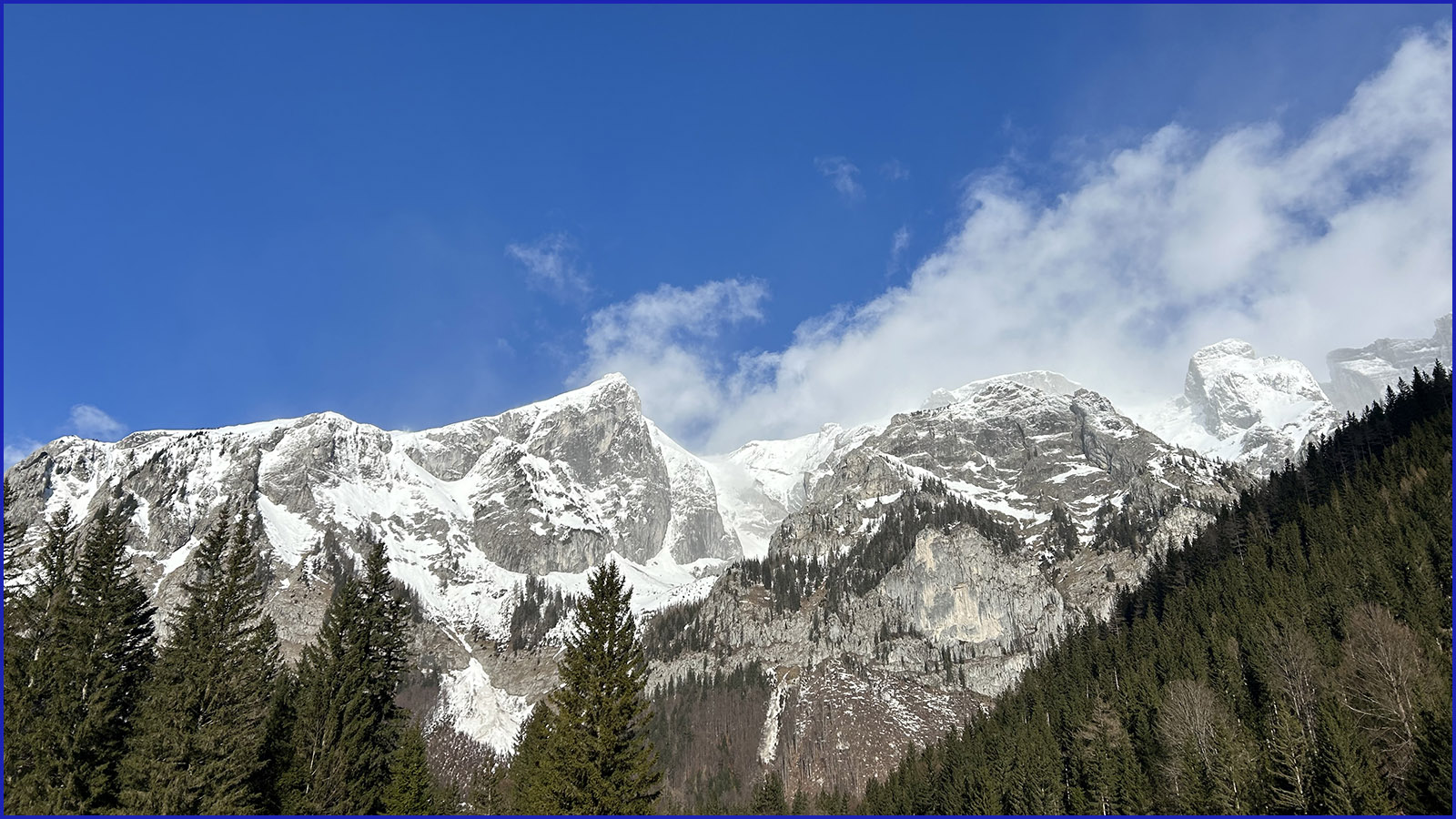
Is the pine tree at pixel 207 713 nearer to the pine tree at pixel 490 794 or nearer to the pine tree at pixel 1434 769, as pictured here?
the pine tree at pixel 490 794

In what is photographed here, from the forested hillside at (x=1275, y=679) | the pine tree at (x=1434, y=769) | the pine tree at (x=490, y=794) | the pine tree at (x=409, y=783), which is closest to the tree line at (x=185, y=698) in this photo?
the pine tree at (x=409, y=783)

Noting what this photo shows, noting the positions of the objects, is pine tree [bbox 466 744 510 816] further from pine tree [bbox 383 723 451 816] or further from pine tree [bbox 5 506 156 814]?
pine tree [bbox 5 506 156 814]

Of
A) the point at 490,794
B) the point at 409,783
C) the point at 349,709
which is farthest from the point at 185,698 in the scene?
the point at 490,794

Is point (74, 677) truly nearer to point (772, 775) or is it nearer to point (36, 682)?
point (36, 682)

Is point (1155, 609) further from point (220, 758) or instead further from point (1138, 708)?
point (220, 758)

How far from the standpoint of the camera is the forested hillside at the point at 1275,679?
5522 cm

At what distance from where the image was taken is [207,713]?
37.6 metres

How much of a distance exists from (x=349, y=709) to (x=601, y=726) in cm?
2288

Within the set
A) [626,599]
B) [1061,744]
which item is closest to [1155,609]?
[1061,744]

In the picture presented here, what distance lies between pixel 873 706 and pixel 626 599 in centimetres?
17231

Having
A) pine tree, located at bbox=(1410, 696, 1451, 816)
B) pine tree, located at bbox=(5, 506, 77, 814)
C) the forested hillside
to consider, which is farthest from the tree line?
the forested hillside

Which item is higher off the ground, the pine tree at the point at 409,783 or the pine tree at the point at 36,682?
the pine tree at the point at 36,682

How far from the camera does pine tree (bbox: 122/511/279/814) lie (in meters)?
35.3

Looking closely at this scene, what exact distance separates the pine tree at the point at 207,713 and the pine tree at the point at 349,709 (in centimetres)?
337
